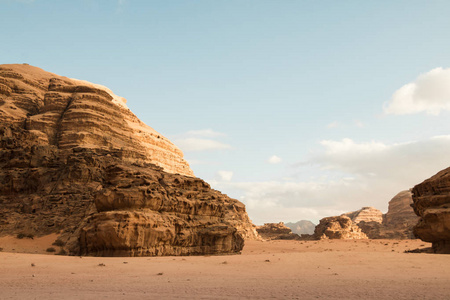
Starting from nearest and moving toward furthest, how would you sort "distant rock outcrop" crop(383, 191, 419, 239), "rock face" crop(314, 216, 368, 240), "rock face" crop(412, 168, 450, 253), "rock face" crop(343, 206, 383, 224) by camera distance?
"rock face" crop(412, 168, 450, 253) < "rock face" crop(314, 216, 368, 240) < "distant rock outcrop" crop(383, 191, 419, 239) < "rock face" crop(343, 206, 383, 224)

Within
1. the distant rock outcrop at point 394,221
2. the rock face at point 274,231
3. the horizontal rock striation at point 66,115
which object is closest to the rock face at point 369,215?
the distant rock outcrop at point 394,221

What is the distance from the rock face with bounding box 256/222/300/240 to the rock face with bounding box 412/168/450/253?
1698 inches

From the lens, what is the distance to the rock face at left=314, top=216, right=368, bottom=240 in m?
52.6

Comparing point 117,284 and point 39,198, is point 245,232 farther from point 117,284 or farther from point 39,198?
point 117,284

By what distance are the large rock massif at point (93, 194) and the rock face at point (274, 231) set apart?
12.7 meters

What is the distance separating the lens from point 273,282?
8719 millimetres

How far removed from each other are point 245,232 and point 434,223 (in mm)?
32350

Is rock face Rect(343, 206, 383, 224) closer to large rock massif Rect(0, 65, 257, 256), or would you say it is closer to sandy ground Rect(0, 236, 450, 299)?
large rock massif Rect(0, 65, 257, 256)

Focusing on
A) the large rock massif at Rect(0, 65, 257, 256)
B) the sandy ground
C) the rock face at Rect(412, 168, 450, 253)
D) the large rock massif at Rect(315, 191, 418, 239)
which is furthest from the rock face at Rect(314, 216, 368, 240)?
the sandy ground

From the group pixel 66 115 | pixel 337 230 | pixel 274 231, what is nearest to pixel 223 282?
pixel 66 115

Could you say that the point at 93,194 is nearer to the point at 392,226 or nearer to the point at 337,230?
the point at 337,230

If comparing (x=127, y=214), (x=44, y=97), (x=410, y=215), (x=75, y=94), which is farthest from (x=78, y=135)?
(x=410, y=215)

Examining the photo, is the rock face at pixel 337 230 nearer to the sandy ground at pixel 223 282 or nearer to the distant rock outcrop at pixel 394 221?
the distant rock outcrop at pixel 394 221

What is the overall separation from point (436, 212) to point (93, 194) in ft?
73.2
